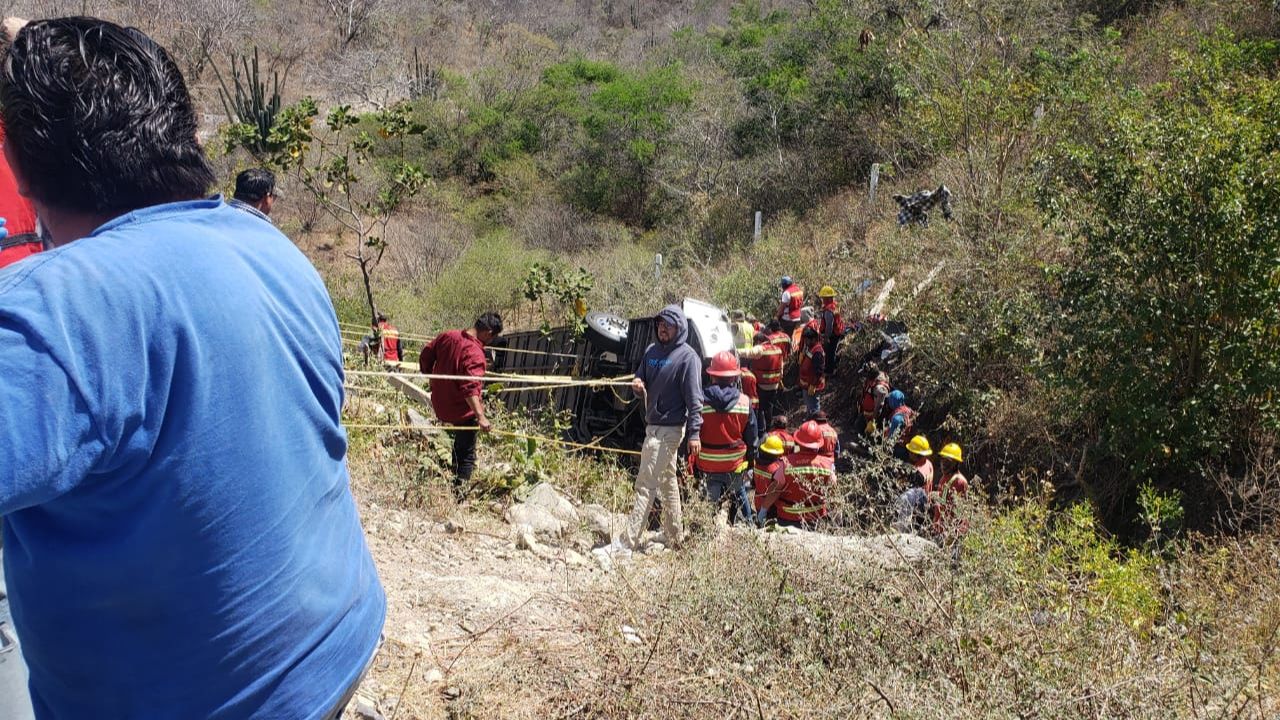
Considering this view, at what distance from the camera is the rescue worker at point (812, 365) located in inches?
428

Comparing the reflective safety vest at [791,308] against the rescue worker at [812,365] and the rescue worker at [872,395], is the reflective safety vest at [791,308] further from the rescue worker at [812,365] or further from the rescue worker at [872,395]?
the rescue worker at [872,395]

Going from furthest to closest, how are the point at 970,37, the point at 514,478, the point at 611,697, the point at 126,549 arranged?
the point at 970,37 → the point at 514,478 → the point at 611,697 → the point at 126,549

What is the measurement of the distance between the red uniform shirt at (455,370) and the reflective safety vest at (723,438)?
1.69m

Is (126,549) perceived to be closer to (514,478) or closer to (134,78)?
(134,78)

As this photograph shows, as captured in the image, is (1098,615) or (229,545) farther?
(1098,615)

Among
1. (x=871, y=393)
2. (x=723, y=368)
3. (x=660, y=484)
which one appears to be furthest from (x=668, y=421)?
(x=871, y=393)

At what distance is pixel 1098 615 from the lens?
3248 millimetres

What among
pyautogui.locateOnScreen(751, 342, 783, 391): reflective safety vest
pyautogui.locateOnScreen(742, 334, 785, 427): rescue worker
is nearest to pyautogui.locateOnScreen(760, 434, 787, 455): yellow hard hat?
pyautogui.locateOnScreen(742, 334, 785, 427): rescue worker

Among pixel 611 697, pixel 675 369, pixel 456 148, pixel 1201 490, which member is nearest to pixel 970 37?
pixel 1201 490

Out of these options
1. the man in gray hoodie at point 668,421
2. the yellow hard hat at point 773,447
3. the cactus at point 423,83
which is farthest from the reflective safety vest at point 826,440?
Answer: the cactus at point 423,83

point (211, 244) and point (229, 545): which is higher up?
point (211, 244)

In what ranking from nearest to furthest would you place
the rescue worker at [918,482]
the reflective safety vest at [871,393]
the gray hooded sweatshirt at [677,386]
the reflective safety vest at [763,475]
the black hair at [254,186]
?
the black hair at [254,186], the rescue worker at [918,482], the gray hooded sweatshirt at [677,386], the reflective safety vest at [763,475], the reflective safety vest at [871,393]

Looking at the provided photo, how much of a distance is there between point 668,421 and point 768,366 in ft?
14.5

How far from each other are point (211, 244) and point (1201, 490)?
26.3 feet
